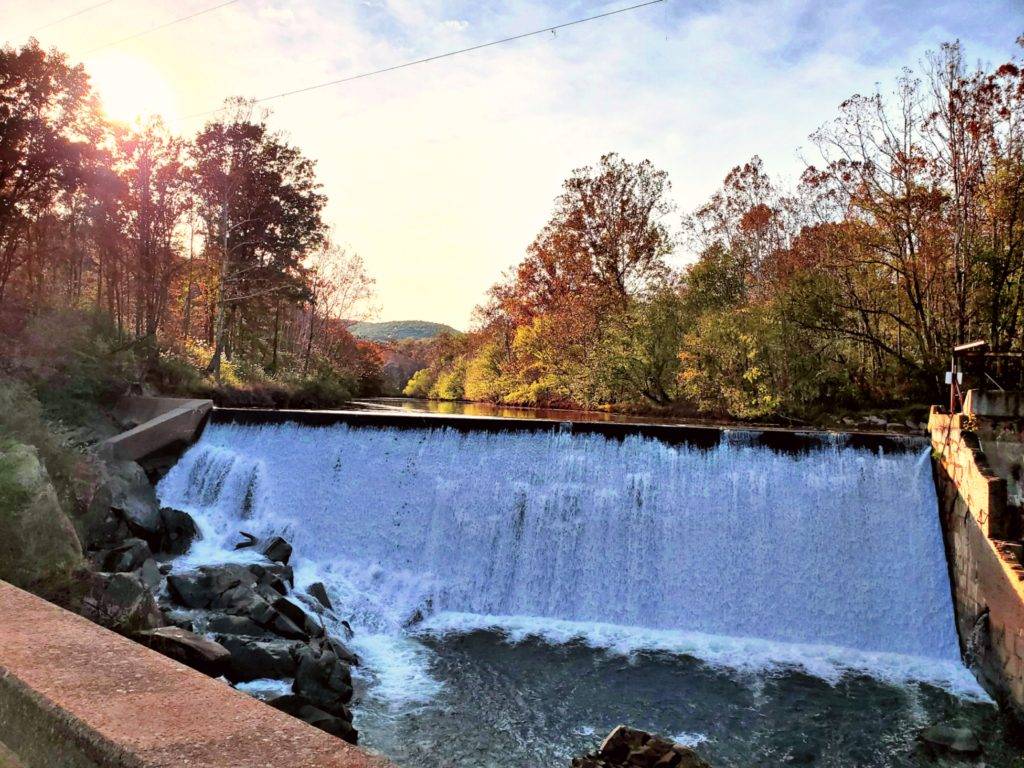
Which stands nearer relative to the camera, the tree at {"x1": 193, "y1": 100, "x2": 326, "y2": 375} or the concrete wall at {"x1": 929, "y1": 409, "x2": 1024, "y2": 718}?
the concrete wall at {"x1": 929, "y1": 409, "x2": 1024, "y2": 718}

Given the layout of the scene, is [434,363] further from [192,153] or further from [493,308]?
[192,153]

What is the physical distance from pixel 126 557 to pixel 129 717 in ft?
25.4

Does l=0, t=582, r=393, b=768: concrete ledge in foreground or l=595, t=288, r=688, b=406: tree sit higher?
l=595, t=288, r=688, b=406: tree

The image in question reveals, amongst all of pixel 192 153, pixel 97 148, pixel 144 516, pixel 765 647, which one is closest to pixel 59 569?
pixel 144 516

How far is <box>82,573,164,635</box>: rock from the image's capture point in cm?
602

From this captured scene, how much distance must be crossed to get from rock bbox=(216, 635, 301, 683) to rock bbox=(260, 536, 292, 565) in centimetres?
317

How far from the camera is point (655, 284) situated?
87.6 ft

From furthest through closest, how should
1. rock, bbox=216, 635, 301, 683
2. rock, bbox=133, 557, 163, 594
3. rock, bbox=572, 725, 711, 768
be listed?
rock, bbox=133, 557, 163, 594 < rock, bbox=216, 635, 301, 683 < rock, bbox=572, 725, 711, 768

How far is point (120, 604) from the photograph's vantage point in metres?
6.46

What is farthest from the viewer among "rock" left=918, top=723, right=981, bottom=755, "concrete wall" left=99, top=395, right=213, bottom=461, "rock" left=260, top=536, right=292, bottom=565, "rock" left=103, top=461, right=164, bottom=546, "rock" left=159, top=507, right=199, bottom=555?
"concrete wall" left=99, top=395, right=213, bottom=461

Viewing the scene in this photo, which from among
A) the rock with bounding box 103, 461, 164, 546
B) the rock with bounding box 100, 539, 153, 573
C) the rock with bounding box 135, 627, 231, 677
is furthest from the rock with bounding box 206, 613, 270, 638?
the rock with bounding box 103, 461, 164, 546

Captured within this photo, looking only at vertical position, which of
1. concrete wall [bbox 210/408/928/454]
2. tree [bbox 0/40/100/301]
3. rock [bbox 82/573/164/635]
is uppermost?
tree [bbox 0/40/100/301]

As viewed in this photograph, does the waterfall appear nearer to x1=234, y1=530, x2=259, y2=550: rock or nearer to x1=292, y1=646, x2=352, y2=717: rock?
x1=234, y1=530, x2=259, y2=550: rock

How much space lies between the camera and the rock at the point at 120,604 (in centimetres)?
602
